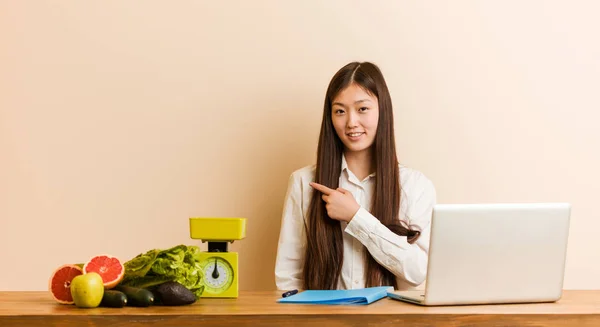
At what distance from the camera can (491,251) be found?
2.04 meters

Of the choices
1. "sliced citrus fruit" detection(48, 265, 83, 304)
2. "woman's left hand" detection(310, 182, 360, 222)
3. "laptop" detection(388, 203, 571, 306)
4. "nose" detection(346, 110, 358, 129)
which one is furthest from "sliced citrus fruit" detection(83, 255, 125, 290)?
"nose" detection(346, 110, 358, 129)

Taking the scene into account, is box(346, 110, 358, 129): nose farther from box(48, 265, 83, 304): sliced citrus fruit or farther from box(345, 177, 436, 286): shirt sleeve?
box(48, 265, 83, 304): sliced citrus fruit

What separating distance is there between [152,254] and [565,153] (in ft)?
6.93

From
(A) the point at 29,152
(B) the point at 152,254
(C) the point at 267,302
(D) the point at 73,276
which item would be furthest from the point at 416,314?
(A) the point at 29,152

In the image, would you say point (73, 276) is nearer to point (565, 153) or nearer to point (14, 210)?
point (14, 210)

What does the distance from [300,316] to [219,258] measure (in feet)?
1.66

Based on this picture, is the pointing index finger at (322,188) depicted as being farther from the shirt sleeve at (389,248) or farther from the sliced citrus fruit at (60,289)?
the sliced citrus fruit at (60,289)

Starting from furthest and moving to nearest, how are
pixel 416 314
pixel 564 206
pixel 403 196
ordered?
pixel 403 196 < pixel 564 206 < pixel 416 314

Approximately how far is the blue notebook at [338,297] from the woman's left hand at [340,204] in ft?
2.03

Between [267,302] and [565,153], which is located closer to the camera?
[267,302]

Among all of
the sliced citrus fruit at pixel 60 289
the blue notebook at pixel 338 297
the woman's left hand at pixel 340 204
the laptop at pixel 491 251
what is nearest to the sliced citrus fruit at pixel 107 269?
the sliced citrus fruit at pixel 60 289

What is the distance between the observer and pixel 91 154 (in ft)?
10.8

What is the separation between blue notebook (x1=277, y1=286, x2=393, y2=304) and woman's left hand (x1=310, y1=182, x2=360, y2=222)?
62 cm

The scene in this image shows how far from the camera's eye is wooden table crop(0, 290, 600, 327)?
6.09 ft
